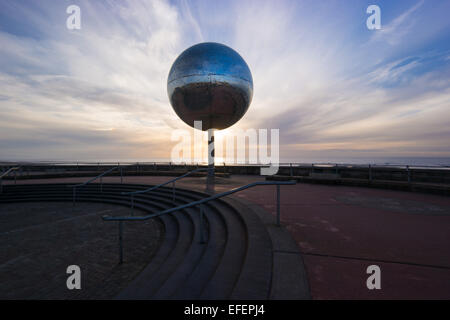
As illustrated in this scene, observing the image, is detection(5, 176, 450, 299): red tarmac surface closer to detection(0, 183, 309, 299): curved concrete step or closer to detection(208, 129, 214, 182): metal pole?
detection(0, 183, 309, 299): curved concrete step

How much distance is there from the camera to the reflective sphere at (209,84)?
8.59m

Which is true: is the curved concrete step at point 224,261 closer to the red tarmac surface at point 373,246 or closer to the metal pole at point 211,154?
the red tarmac surface at point 373,246

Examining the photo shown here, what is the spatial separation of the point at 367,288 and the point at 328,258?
65 centimetres

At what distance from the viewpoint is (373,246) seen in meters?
3.16

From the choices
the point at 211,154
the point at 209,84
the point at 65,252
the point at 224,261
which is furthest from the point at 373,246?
the point at 211,154

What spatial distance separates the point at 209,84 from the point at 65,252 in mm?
7574

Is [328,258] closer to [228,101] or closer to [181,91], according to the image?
[228,101]

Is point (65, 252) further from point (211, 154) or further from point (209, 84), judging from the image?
point (209, 84)

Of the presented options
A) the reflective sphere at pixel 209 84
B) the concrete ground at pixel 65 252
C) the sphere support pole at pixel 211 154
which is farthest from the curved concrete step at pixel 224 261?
the reflective sphere at pixel 209 84

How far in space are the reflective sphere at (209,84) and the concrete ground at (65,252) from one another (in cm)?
561

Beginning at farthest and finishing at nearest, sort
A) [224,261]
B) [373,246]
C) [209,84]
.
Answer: [209,84], [373,246], [224,261]

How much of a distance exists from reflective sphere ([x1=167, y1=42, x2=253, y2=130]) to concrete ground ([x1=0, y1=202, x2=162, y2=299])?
5.61 metres
